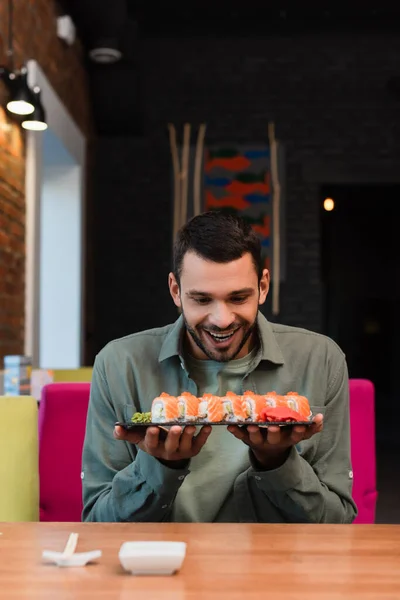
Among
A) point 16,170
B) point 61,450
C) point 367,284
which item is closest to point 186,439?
point 61,450

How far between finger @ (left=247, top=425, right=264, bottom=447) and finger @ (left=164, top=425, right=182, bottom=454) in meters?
0.12

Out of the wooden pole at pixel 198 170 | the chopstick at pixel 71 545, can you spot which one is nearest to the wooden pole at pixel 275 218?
the wooden pole at pixel 198 170

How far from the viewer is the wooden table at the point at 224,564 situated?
3.24 feet

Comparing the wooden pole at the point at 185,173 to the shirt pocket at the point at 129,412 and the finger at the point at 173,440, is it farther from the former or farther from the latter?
the finger at the point at 173,440

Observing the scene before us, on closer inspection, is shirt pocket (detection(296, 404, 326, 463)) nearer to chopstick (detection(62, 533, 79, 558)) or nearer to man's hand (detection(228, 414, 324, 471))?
man's hand (detection(228, 414, 324, 471))

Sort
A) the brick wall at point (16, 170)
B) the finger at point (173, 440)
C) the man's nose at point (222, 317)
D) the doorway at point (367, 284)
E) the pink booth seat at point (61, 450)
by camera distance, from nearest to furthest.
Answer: the finger at point (173, 440) < the man's nose at point (222, 317) < the pink booth seat at point (61, 450) < the brick wall at point (16, 170) < the doorway at point (367, 284)

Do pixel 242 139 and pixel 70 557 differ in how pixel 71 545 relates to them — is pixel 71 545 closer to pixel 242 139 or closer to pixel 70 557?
pixel 70 557

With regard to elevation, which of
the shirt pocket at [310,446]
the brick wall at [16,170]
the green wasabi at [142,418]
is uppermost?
the brick wall at [16,170]

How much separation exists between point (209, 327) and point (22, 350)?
10.5ft

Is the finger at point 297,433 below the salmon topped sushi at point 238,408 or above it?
below

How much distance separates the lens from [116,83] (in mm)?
6543

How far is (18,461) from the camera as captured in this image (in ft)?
5.75

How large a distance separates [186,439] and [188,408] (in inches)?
5.5

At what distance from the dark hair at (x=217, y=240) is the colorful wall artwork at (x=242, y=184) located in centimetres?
521
